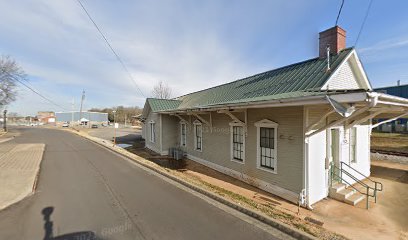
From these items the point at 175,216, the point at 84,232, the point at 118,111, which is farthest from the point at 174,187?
the point at 118,111

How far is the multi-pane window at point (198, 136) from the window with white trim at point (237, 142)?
10.6 feet

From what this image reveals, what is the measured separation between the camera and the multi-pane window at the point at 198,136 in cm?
1302

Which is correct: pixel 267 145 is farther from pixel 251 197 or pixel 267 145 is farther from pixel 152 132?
pixel 152 132

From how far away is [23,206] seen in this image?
19.1 feet

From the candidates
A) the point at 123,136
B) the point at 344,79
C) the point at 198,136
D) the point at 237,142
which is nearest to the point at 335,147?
the point at 344,79

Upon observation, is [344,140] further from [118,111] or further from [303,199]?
[118,111]

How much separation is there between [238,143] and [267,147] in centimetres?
189

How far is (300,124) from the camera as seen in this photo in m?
6.88

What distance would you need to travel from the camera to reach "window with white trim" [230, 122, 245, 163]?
9.54 m

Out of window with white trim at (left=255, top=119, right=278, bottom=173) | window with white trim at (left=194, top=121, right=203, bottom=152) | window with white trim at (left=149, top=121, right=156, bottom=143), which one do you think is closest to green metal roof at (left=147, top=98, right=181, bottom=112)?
window with white trim at (left=149, top=121, right=156, bottom=143)

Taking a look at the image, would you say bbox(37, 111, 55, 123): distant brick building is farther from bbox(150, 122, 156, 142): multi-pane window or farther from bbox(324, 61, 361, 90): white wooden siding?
bbox(324, 61, 361, 90): white wooden siding

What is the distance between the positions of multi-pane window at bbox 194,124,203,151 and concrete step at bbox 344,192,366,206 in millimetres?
8046

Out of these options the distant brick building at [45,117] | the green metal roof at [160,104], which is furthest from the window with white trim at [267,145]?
the distant brick building at [45,117]

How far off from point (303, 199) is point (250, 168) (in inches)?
104
